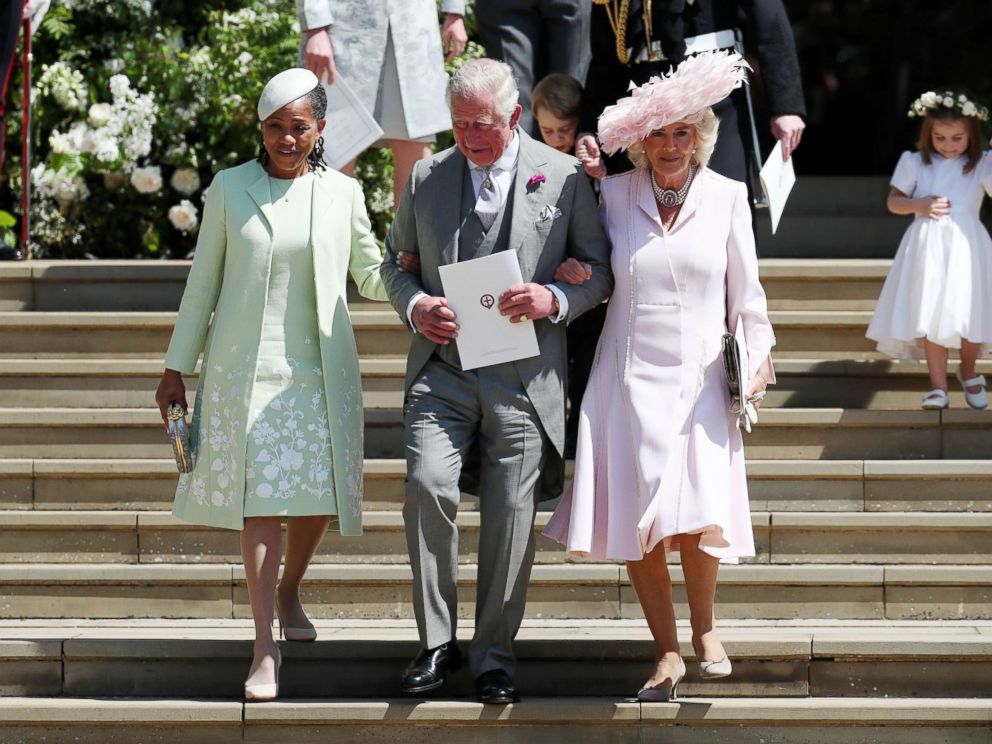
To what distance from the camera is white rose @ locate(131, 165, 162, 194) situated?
356 inches

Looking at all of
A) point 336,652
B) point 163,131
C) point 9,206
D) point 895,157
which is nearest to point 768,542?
point 336,652

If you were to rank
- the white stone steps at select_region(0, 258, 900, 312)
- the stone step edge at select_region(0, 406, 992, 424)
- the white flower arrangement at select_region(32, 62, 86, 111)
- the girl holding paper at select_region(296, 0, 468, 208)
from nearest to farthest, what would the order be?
1. the stone step edge at select_region(0, 406, 992, 424)
2. the girl holding paper at select_region(296, 0, 468, 208)
3. the white stone steps at select_region(0, 258, 900, 312)
4. the white flower arrangement at select_region(32, 62, 86, 111)

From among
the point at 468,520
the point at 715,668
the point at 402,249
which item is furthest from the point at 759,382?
the point at 468,520

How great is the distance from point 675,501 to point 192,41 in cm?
637

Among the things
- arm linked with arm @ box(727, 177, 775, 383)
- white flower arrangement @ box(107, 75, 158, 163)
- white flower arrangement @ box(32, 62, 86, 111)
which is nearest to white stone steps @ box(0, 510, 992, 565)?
arm linked with arm @ box(727, 177, 775, 383)

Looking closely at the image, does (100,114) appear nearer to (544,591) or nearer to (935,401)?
(544,591)

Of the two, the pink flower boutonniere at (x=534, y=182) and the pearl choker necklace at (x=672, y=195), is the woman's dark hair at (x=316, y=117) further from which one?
the pearl choker necklace at (x=672, y=195)

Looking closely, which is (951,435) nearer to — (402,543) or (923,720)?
(923,720)

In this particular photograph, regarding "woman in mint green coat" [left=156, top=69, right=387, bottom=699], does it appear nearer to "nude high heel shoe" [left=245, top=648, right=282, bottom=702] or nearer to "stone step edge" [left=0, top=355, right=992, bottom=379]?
"nude high heel shoe" [left=245, top=648, right=282, bottom=702]

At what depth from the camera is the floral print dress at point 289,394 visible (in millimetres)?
5211

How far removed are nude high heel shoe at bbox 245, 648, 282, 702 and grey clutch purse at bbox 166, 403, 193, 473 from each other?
63cm

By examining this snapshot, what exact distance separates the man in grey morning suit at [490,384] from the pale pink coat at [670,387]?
0.13 metres

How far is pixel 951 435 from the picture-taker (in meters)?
6.70

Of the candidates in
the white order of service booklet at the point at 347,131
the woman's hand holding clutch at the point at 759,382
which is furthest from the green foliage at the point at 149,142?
the woman's hand holding clutch at the point at 759,382
